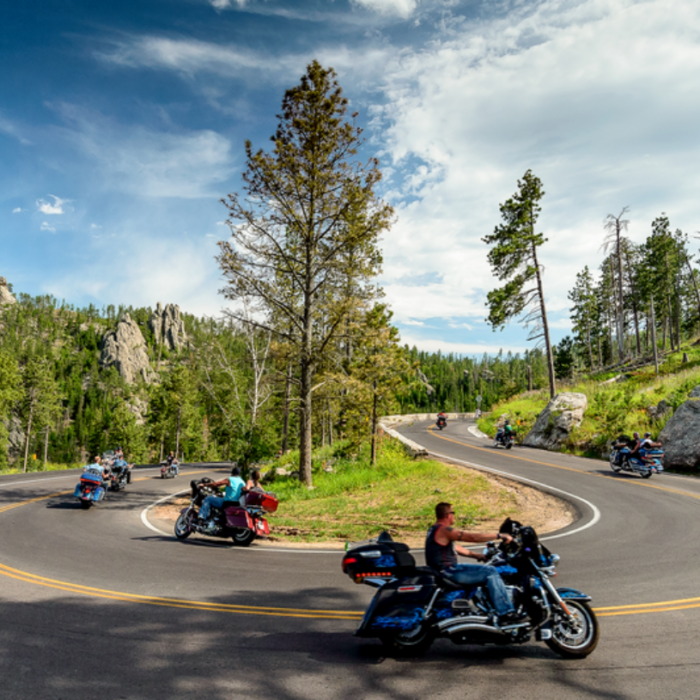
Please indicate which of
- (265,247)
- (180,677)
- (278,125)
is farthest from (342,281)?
(180,677)

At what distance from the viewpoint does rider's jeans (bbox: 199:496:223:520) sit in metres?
11.5

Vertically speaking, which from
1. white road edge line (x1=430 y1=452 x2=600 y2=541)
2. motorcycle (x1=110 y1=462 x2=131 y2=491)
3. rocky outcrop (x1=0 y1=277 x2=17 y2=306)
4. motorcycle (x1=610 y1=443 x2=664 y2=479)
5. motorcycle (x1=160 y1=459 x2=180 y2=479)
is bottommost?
motorcycle (x1=160 y1=459 x2=180 y2=479)

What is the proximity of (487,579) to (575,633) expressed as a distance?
3.88 feet

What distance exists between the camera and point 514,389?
6225cm

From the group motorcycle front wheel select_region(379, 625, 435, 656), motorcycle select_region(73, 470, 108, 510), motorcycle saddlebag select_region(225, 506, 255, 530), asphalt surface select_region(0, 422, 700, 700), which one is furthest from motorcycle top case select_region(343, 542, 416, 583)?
motorcycle select_region(73, 470, 108, 510)

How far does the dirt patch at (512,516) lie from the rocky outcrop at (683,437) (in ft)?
26.1

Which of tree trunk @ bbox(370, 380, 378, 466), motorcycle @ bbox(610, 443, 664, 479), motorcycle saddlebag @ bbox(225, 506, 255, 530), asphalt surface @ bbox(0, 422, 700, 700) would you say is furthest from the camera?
tree trunk @ bbox(370, 380, 378, 466)

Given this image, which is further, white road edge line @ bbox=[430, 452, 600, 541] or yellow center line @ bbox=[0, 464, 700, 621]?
white road edge line @ bbox=[430, 452, 600, 541]

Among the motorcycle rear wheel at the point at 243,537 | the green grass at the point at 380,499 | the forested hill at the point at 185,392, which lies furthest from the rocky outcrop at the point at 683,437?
the motorcycle rear wheel at the point at 243,537

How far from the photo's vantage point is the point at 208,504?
11625 millimetres

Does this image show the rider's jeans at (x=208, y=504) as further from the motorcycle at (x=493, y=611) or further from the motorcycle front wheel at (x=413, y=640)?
the motorcycle front wheel at (x=413, y=640)

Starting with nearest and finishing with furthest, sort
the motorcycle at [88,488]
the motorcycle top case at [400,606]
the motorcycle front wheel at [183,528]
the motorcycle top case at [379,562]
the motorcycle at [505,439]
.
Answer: the motorcycle top case at [400,606] < the motorcycle top case at [379,562] < the motorcycle front wheel at [183,528] < the motorcycle at [88,488] < the motorcycle at [505,439]

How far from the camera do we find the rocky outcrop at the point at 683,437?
60.8 feet

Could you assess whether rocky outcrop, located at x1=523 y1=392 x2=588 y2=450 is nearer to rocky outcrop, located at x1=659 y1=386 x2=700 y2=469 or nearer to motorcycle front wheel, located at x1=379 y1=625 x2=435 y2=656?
rocky outcrop, located at x1=659 y1=386 x2=700 y2=469
